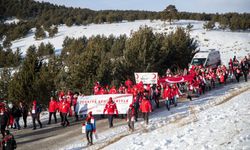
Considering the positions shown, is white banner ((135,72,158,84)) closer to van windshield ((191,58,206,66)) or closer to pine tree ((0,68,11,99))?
van windshield ((191,58,206,66))

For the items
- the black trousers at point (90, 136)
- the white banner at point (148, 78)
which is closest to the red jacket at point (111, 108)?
the black trousers at point (90, 136)

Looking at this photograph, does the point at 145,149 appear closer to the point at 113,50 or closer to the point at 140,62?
the point at 140,62

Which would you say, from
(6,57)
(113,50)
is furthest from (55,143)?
(6,57)

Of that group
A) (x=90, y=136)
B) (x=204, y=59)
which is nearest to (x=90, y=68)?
(x=204, y=59)

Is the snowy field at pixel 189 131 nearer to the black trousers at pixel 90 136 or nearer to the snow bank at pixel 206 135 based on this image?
the snow bank at pixel 206 135

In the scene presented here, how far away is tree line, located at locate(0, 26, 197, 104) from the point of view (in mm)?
27938

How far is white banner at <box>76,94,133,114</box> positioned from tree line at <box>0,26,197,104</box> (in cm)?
627

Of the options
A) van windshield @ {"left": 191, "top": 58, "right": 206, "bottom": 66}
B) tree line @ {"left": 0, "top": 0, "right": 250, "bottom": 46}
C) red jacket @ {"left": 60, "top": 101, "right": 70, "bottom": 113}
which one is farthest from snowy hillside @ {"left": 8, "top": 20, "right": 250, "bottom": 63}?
red jacket @ {"left": 60, "top": 101, "right": 70, "bottom": 113}

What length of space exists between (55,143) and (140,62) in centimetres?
1916

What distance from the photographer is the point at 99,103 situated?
22547 millimetres

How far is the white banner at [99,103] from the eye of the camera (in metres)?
21.9

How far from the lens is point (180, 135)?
13039 mm

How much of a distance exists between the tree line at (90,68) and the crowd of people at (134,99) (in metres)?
2.79

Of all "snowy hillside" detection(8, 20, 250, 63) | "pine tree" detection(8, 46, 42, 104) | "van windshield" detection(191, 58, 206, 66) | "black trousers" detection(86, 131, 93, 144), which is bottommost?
"black trousers" detection(86, 131, 93, 144)
